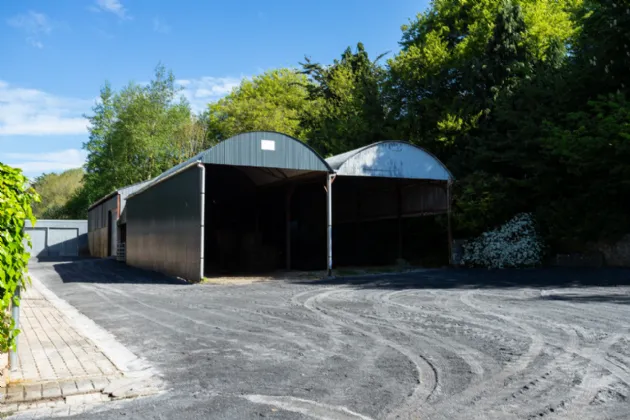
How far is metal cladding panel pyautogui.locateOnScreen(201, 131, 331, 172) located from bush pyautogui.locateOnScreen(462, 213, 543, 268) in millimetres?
6101

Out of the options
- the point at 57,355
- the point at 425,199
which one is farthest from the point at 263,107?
the point at 57,355

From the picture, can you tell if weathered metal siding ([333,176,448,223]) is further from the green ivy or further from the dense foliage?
the green ivy

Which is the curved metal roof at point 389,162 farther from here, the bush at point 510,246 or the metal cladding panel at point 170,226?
the metal cladding panel at point 170,226

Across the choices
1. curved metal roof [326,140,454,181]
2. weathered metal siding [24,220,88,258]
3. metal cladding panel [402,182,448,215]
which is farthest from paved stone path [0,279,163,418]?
weathered metal siding [24,220,88,258]

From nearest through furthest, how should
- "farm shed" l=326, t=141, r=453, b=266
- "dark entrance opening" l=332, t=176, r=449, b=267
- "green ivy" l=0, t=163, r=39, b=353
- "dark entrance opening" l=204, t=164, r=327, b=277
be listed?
1. "green ivy" l=0, t=163, r=39, b=353
2. "farm shed" l=326, t=141, r=453, b=266
3. "dark entrance opening" l=332, t=176, r=449, b=267
4. "dark entrance opening" l=204, t=164, r=327, b=277

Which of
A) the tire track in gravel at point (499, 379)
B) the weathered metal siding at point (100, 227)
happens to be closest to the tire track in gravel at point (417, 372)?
the tire track in gravel at point (499, 379)

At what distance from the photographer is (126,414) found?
3832 millimetres

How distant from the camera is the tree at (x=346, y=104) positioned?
2767cm

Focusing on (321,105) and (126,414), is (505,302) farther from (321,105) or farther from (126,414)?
(321,105)

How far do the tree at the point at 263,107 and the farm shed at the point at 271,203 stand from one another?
57.7 feet

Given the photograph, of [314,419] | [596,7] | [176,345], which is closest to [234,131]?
[596,7]

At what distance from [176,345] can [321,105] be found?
32435 mm

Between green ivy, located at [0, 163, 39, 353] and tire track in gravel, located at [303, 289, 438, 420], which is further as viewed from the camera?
tire track in gravel, located at [303, 289, 438, 420]

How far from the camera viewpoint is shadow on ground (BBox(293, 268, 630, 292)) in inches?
489
